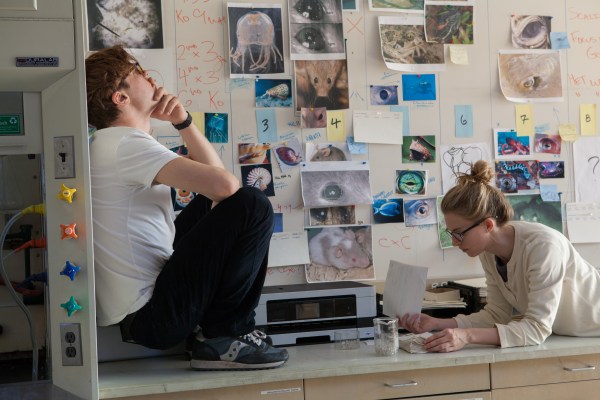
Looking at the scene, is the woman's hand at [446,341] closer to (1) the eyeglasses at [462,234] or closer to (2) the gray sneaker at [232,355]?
(1) the eyeglasses at [462,234]

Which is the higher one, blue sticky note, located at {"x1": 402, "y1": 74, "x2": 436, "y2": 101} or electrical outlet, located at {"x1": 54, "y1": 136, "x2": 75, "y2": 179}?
blue sticky note, located at {"x1": 402, "y1": 74, "x2": 436, "y2": 101}

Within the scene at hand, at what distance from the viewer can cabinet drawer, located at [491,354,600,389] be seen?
239 centimetres

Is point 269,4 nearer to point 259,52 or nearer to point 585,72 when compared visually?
point 259,52

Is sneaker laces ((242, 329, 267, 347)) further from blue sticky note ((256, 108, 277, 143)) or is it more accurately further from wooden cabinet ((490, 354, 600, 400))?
blue sticky note ((256, 108, 277, 143))

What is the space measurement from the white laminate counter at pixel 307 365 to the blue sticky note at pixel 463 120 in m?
0.89

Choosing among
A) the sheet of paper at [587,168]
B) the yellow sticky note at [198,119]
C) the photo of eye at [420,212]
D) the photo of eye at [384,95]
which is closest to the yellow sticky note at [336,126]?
the photo of eye at [384,95]

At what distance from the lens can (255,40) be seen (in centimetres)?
285

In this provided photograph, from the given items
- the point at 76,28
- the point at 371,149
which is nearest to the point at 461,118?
the point at 371,149

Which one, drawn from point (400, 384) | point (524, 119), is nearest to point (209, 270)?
point (400, 384)

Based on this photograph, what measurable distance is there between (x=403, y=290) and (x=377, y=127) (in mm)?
724

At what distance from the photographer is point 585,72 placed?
3.20 meters

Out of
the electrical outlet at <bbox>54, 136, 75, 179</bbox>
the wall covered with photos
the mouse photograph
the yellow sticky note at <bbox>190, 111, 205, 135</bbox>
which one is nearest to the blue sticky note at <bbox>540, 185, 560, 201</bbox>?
the wall covered with photos

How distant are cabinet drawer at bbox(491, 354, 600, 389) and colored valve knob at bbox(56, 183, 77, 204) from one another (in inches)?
51.1

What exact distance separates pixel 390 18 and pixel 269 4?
0.46 meters
